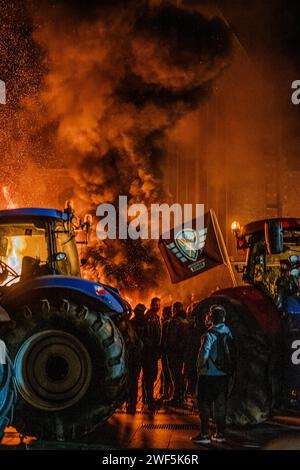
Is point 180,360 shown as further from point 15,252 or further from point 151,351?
point 15,252

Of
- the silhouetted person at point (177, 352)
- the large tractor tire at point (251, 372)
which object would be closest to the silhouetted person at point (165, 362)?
the silhouetted person at point (177, 352)

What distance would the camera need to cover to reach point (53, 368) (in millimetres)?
6520

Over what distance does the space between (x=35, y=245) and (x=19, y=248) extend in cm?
21

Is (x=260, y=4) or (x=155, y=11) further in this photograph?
(x=260, y=4)

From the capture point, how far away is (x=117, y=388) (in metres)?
6.34

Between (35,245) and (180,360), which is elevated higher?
(35,245)

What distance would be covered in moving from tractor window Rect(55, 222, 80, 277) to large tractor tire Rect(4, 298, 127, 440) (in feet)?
3.46

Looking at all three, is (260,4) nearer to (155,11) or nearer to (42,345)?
(155,11)

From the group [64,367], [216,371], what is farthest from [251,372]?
[64,367]

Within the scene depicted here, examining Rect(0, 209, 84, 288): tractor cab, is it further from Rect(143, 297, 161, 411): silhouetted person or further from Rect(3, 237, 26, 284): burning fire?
Rect(143, 297, 161, 411): silhouetted person

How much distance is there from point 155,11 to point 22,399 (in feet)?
42.9
